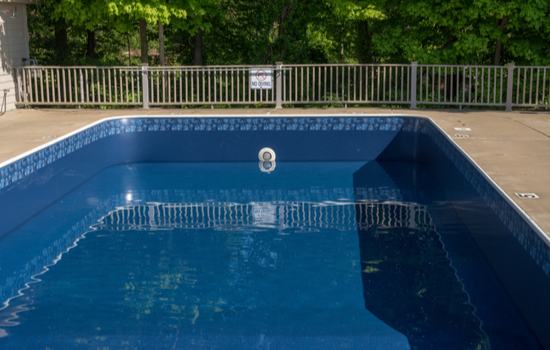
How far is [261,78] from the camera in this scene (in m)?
11.7

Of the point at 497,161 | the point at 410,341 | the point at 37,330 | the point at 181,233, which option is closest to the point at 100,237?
the point at 181,233

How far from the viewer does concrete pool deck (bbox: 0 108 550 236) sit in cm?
555

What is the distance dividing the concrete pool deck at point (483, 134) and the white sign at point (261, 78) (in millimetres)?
566

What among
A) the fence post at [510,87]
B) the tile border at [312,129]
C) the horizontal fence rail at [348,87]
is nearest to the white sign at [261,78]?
the horizontal fence rail at [348,87]

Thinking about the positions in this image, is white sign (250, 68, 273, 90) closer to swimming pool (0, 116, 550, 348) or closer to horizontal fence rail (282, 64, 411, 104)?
horizontal fence rail (282, 64, 411, 104)

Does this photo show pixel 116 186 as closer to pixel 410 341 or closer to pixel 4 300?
pixel 4 300

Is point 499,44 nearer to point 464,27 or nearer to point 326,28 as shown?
point 464,27

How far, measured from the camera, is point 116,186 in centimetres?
853

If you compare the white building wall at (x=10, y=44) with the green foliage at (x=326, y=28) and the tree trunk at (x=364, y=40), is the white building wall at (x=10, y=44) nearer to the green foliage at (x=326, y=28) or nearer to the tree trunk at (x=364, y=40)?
the green foliage at (x=326, y=28)

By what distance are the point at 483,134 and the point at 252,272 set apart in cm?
442

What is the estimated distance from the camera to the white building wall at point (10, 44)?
1153 centimetres

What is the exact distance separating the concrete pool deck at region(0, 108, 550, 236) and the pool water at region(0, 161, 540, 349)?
73 centimetres

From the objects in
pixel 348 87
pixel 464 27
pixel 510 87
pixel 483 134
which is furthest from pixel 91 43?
pixel 483 134

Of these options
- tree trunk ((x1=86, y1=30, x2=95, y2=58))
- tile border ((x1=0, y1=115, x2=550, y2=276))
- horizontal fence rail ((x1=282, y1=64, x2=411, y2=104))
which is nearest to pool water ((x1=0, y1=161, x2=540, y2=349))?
A: tile border ((x1=0, y1=115, x2=550, y2=276))
